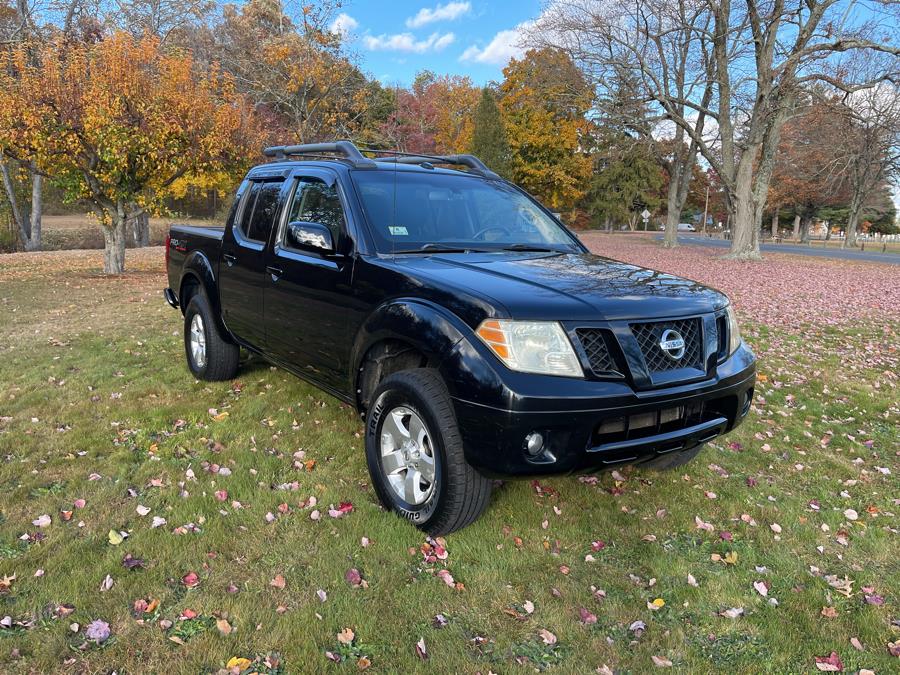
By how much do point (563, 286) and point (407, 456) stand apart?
3.91 ft

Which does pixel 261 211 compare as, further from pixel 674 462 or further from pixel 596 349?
pixel 674 462

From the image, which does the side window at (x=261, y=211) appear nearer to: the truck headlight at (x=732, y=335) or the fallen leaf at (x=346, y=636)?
the fallen leaf at (x=346, y=636)

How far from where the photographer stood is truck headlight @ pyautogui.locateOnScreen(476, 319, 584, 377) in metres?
2.71

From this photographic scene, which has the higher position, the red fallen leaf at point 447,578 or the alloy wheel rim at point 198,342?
the alloy wheel rim at point 198,342

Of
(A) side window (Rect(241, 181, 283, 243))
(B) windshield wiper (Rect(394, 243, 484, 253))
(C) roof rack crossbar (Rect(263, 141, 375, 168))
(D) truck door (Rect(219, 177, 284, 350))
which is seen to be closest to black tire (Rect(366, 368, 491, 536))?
(B) windshield wiper (Rect(394, 243, 484, 253))

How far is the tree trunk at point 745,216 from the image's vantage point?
71.4 ft

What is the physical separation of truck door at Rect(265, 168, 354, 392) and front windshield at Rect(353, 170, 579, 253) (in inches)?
9.5

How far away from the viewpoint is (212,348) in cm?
541

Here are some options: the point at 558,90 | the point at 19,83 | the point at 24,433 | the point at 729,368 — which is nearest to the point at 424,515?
the point at 729,368

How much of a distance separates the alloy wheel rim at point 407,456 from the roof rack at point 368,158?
1761mm

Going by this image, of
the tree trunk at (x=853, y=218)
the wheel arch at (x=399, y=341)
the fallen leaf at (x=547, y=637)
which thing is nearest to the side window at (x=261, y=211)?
the wheel arch at (x=399, y=341)

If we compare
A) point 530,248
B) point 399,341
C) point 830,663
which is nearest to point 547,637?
point 830,663

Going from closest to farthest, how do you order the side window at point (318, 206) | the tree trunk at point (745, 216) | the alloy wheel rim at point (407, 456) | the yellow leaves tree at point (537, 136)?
the alloy wheel rim at point (407, 456)
the side window at point (318, 206)
the tree trunk at point (745, 216)
the yellow leaves tree at point (537, 136)

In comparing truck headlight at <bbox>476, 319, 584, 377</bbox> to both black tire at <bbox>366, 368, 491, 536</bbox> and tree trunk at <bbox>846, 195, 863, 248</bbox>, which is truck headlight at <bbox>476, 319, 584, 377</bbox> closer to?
black tire at <bbox>366, 368, 491, 536</bbox>
